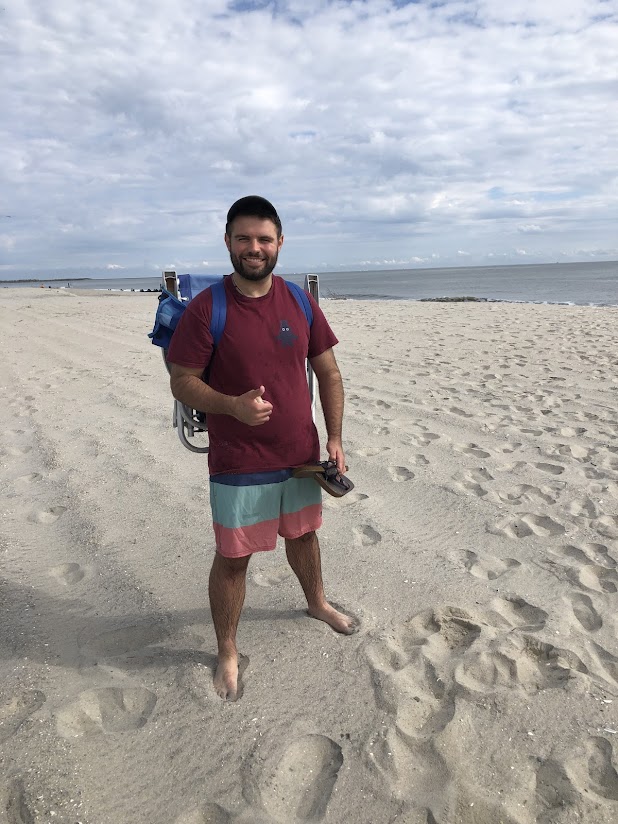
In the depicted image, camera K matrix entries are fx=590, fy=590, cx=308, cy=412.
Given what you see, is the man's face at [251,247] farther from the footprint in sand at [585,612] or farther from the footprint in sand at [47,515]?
the footprint in sand at [47,515]

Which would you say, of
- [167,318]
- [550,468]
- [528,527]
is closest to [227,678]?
[167,318]

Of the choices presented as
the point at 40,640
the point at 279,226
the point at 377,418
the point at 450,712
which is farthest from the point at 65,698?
the point at 377,418

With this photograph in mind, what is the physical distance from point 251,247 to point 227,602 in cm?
150

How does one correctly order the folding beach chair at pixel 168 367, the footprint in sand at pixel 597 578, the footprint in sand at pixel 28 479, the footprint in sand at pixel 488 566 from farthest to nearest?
the footprint in sand at pixel 28 479 < the footprint in sand at pixel 488 566 < the footprint in sand at pixel 597 578 < the folding beach chair at pixel 168 367

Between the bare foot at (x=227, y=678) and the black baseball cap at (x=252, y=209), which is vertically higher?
the black baseball cap at (x=252, y=209)

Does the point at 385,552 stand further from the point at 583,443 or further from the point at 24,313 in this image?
the point at 24,313

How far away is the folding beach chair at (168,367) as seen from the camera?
274cm

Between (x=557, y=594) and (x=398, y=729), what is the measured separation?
1250 millimetres

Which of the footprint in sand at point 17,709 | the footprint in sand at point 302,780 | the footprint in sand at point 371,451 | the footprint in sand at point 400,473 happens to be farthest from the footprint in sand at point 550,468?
the footprint in sand at point 17,709

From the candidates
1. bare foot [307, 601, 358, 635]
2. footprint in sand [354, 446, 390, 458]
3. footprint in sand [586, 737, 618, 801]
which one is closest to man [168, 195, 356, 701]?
bare foot [307, 601, 358, 635]

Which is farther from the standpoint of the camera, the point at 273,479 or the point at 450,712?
the point at 273,479

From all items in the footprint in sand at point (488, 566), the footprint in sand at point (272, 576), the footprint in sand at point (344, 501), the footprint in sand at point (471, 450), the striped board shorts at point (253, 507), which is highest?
the striped board shorts at point (253, 507)

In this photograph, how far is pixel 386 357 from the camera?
9.42 metres

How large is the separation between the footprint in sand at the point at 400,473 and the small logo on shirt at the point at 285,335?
2.34 meters
